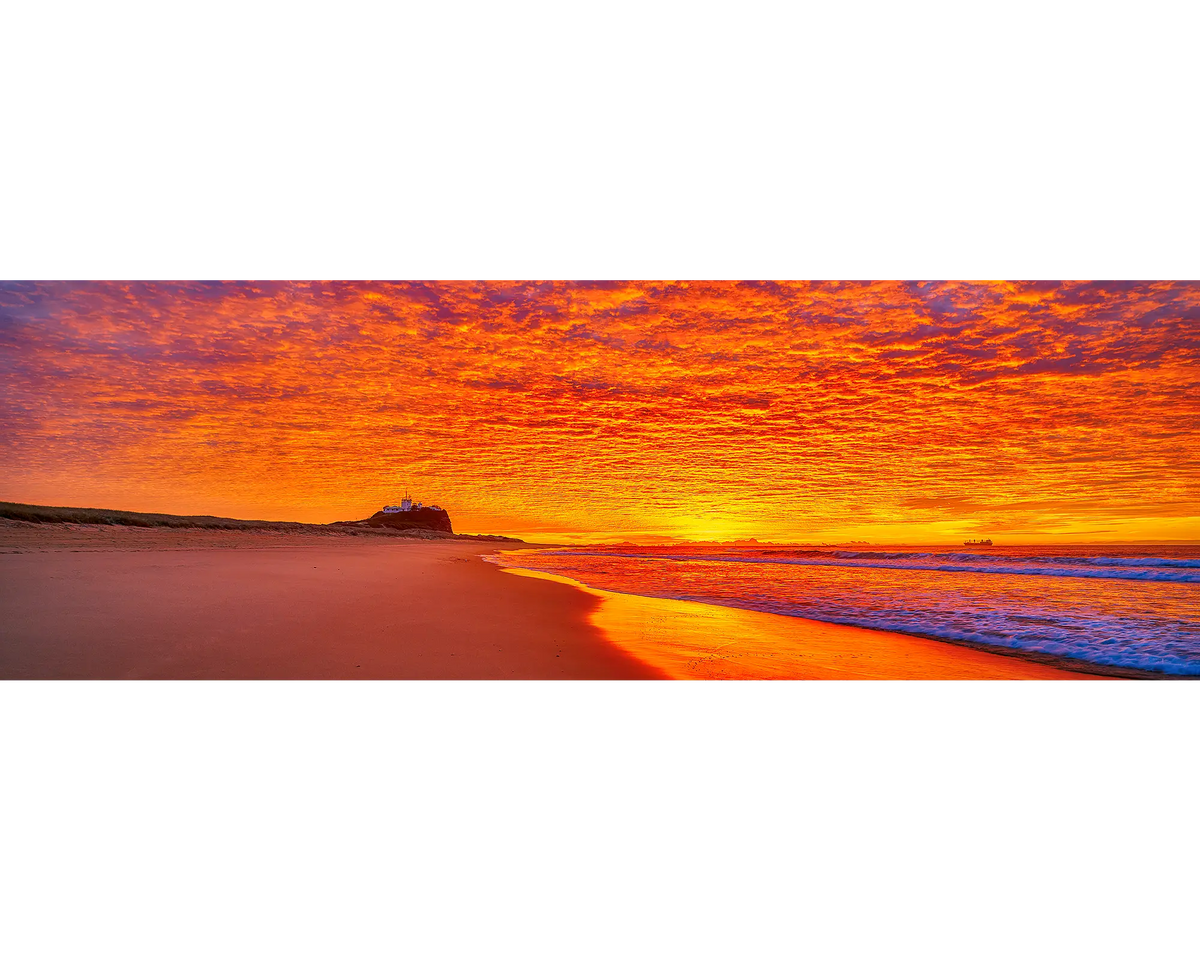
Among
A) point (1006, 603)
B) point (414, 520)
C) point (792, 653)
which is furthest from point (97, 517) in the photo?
point (414, 520)

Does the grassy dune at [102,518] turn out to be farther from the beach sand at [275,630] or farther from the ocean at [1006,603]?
the ocean at [1006,603]

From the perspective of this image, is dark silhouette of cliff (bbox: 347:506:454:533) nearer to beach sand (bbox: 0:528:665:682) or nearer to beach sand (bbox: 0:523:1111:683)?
beach sand (bbox: 0:528:665:682)

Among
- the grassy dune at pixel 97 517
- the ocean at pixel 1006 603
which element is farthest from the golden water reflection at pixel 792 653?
the grassy dune at pixel 97 517

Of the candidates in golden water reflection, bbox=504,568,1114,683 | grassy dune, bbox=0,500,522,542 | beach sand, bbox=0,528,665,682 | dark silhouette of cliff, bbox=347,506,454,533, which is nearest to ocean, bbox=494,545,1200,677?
golden water reflection, bbox=504,568,1114,683

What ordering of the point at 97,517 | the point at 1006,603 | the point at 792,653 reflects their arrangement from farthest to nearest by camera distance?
the point at 97,517, the point at 1006,603, the point at 792,653

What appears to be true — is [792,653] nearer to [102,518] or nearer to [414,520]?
[102,518]

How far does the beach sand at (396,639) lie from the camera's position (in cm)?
332

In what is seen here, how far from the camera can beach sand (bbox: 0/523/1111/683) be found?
3.32 m

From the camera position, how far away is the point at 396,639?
13.8ft
